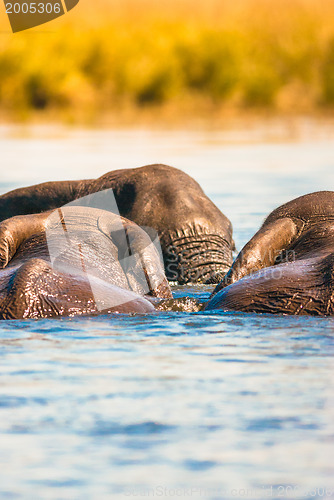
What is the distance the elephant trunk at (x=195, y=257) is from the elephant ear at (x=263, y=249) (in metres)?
2.67

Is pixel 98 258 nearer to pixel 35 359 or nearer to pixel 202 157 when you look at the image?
pixel 35 359

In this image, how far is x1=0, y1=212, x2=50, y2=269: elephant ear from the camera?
369 inches

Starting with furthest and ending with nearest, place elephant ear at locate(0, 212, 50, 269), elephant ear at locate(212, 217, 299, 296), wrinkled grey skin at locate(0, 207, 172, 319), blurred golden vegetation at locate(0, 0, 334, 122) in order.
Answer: blurred golden vegetation at locate(0, 0, 334, 122) → elephant ear at locate(0, 212, 50, 269) → elephant ear at locate(212, 217, 299, 296) → wrinkled grey skin at locate(0, 207, 172, 319)

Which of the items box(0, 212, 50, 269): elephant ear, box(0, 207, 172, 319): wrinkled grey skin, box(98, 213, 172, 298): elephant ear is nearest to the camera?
box(0, 207, 172, 319): wrinkled grey skin

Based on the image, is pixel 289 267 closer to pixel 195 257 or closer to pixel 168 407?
pixel 168 407

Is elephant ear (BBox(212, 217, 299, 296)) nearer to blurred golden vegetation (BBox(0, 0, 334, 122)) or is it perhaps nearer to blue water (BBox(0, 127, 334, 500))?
blue water (BBox(0, 127, 334, 500))

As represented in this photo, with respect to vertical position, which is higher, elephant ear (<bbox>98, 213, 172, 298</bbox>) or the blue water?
elephant ear (<bbox>98, 213, 172, 298</bbox>)

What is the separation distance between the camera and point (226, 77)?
46500mm

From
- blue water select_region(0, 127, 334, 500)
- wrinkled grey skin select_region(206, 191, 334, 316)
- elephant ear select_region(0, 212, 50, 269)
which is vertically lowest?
blue water select_region(0, 127, 334, 500)

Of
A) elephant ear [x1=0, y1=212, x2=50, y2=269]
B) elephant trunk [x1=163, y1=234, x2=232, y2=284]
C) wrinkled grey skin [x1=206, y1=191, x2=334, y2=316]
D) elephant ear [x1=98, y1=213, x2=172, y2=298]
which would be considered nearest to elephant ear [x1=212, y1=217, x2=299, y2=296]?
wrinkled grey skin [x1=206, y1=191, x2=334, y2=316]

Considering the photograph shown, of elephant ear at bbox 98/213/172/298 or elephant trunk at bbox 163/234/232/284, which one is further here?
elephant trunk at bbox 163/234/232/284

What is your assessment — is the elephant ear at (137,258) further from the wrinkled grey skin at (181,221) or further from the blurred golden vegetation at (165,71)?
the blurred golden vegetation at (165,71)

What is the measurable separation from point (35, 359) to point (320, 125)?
38.6m

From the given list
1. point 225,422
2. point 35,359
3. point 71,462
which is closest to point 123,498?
point 71,462
